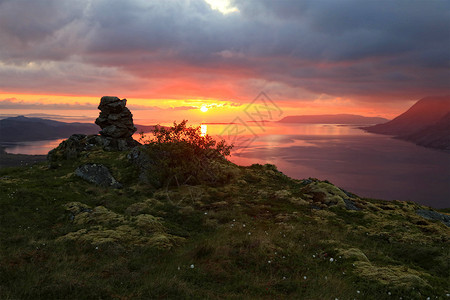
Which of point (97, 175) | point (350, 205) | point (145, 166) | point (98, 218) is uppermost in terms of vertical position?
point (145, 166)

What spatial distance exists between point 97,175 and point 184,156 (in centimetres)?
1159

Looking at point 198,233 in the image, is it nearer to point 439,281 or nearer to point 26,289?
point 26,289

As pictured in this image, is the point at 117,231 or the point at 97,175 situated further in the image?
the point at 97,175

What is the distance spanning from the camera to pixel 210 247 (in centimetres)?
1411

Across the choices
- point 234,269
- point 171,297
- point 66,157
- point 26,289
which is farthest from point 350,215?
point 66,157

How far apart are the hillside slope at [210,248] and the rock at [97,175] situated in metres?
3.17

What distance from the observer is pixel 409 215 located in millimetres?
28156

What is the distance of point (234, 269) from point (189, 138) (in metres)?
26.2

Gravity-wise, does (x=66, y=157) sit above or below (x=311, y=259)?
above

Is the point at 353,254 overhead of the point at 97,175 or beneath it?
beneath

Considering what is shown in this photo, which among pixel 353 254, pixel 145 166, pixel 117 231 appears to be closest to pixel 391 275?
pixel 353 254

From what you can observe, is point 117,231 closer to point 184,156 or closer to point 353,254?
point 353,254

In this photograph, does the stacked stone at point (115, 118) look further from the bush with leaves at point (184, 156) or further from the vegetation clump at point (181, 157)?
the bush with leaves at point (184, 156)

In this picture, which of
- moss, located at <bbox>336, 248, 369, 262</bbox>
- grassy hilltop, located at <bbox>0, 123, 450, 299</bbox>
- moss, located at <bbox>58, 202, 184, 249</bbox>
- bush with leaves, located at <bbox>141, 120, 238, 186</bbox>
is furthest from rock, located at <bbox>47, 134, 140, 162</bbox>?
moss, located at <bbox>336, 248, 369, 262</bbox>
